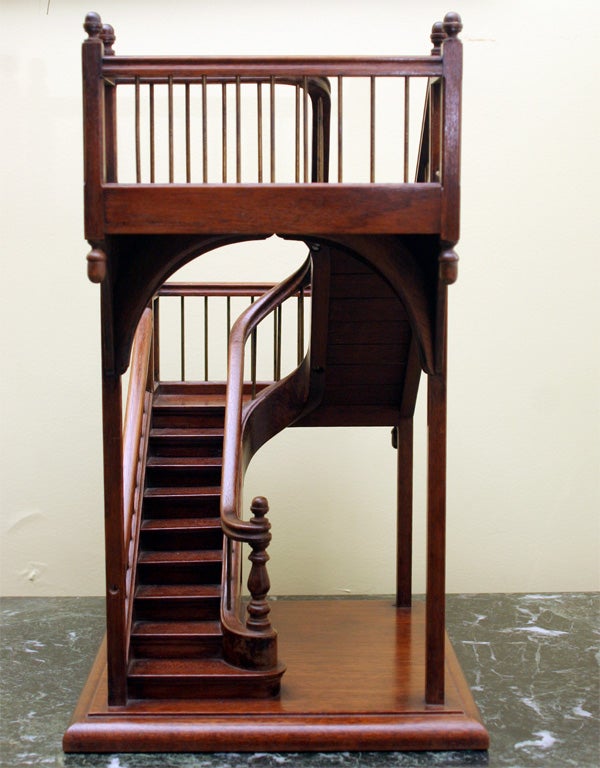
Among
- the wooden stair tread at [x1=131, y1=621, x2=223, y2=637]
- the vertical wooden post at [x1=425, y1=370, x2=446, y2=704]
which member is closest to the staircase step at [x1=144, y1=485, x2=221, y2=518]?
the wooden stair tread at [x1=131, y1=621, x2=223, y2=637]

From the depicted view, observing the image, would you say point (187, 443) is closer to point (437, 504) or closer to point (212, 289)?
point (212, 289)

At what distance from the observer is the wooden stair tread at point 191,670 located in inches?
227

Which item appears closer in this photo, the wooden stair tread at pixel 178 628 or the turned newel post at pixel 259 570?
the turned newel post at pixel 259 570

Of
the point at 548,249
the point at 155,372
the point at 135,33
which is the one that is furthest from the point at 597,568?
the point at 135,33

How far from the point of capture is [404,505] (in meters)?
7.43

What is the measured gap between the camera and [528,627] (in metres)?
7.53

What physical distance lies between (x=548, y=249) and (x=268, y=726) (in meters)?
4.39

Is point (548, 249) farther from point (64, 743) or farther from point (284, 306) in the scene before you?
point (64, 743)

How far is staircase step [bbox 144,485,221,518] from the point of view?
6.64m

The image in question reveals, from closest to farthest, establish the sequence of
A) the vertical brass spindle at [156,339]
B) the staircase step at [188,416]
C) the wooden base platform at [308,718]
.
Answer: the wooden base platform at [308,718] → the staircase step at [188,416] → the vertical brass spindle at [156,339]

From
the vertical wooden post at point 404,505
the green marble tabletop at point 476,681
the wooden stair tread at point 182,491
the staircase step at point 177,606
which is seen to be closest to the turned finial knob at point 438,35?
the vertical wooden post at point 404,505

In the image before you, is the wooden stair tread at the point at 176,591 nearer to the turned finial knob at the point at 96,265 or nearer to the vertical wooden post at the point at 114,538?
the vertical wooden post at the point at 114,538

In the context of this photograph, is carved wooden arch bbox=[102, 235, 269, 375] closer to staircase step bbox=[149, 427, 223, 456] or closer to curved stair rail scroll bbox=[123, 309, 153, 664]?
curved stair rail scroll bbox=[123, 309, 153, 664]

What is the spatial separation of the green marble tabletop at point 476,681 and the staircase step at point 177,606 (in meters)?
0.62
